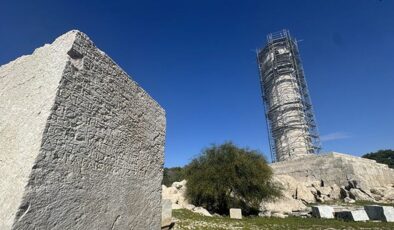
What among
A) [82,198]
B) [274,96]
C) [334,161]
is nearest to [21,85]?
[82,198]

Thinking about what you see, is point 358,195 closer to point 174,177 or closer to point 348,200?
point 348,200

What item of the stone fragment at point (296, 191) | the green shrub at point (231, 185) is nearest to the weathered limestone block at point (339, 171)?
the stone fragment at point (296, 191)

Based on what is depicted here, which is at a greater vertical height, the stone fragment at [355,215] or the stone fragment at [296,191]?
the stone fragment at [296,191]

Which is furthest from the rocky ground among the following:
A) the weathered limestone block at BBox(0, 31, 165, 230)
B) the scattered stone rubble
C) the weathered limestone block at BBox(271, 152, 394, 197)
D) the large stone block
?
the weathered limestone block at BBox(0, 31, 165, 230)

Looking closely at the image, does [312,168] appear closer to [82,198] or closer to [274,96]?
[274,96]

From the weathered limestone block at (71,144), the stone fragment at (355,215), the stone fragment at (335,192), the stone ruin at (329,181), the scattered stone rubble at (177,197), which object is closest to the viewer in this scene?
the weathered limestone block at (71,144)

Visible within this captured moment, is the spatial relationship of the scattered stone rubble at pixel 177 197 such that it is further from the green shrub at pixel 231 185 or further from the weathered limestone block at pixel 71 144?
the weathered limestone block at pixel 71 144

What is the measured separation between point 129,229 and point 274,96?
132ft

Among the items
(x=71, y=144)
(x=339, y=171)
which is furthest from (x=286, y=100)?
(x=71, y=144)

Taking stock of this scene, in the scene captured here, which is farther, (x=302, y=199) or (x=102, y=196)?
(x=302, y=199)

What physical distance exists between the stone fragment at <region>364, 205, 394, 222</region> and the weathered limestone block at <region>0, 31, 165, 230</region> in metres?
14.1

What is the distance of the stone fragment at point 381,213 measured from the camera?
13258 millimetres

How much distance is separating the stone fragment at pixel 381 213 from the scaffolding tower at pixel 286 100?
72.1 ft

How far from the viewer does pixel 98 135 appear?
267 cm
